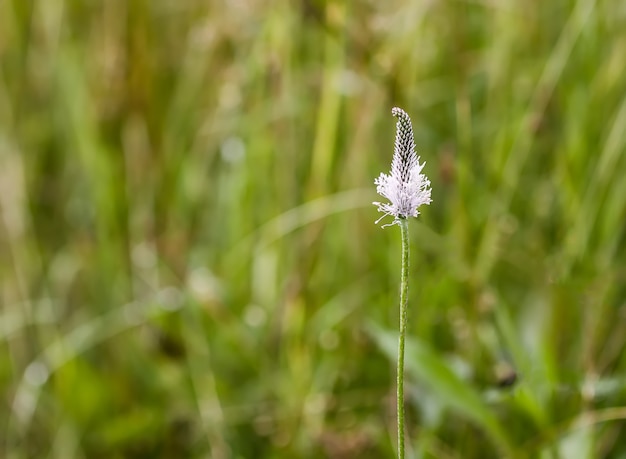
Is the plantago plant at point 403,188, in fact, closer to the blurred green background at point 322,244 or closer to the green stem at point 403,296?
the green stem at point 403,296

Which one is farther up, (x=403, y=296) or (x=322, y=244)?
(x=322, y=244)

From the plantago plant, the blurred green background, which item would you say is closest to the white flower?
the plantago plant

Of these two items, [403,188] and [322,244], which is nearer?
[403,188]

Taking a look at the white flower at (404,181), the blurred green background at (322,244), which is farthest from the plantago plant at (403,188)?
the blurred green background at (322,244)

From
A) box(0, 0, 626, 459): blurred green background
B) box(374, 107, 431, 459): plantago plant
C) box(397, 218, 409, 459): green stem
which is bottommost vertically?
box(397, 218, 409, 459): green stem

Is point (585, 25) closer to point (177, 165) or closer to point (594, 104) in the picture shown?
point (594, 104)

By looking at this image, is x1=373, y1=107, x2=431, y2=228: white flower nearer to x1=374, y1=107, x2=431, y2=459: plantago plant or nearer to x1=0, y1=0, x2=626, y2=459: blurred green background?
x1=374, y1=107, x2=431, y2=459: plantago plant

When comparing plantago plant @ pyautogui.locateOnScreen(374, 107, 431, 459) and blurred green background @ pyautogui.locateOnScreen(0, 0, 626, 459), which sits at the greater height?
blurred green background @ pyautogui.locateOnScreen(0, 0, 626, 459)

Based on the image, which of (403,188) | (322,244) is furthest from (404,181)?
(322,244)

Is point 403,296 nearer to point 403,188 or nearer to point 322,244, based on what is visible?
point 403,188
